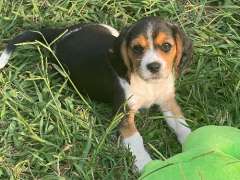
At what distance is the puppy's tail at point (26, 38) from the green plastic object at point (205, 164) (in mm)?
2459

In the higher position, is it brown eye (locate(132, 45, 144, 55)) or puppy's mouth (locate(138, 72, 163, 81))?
brown eye (locate(132, 45, 144, 55))

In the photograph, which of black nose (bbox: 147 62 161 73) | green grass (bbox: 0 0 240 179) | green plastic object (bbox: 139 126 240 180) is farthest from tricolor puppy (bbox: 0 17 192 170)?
green plastic object (bbox: 139 126 240 180)

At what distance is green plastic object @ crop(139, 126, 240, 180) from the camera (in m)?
2.25

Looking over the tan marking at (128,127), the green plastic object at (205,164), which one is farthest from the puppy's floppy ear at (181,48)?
the green plastic object at (205,164)

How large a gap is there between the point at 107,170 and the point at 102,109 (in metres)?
0.69

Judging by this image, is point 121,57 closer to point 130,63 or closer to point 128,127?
point 130,63

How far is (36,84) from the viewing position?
15.1 ft

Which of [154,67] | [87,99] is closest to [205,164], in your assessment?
[154,67]

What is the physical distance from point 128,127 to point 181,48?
68 centimetres

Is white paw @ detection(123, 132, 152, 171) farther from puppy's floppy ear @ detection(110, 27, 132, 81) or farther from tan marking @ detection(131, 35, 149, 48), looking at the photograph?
tan marking @ detection(131, 35, 149, 48)

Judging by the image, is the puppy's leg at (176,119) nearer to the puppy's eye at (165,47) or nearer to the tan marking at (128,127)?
the tan marking at (128,127)

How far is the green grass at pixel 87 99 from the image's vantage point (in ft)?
12.9

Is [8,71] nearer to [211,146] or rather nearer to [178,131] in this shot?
[178,131]

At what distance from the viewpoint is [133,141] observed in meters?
4.07
